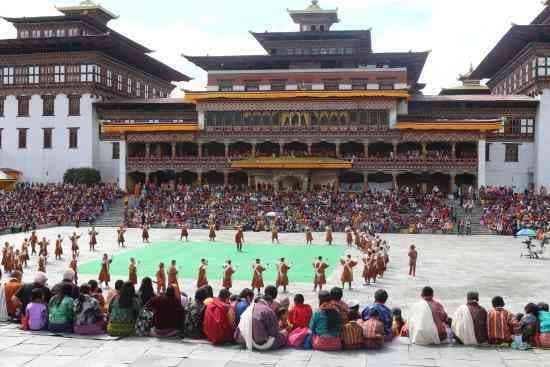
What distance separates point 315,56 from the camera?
196 feet

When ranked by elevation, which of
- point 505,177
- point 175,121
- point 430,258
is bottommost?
point 430,258

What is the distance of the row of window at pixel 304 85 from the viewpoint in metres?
58.4

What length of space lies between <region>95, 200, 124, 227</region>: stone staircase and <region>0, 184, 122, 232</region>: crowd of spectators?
43 cm

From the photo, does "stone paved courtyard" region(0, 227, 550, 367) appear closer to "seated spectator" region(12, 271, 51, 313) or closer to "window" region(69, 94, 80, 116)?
"seated spectator" region(12, 271, 51, 313)

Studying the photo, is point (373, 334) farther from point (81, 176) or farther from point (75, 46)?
point (75, 46)

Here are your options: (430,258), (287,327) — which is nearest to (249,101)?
(430,258)

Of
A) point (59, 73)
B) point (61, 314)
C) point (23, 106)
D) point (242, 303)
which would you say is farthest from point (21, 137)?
point (242, 303)

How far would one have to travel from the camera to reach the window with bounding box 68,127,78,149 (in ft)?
195

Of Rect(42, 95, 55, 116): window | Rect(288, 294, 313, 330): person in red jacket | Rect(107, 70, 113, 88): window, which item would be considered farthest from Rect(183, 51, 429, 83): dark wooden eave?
Rect(288, 294, 313, 330): person in red jacket

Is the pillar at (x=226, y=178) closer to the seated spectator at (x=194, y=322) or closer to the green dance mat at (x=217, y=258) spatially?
the green dance mat at (x=217, y=258)

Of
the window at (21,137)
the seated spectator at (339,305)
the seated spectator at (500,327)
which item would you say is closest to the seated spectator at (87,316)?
the seated spectator at (339,305)

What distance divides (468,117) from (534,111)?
5.38 m

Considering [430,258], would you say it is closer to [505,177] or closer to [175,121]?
[505,177]

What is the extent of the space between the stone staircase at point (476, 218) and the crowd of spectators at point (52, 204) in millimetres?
27480
